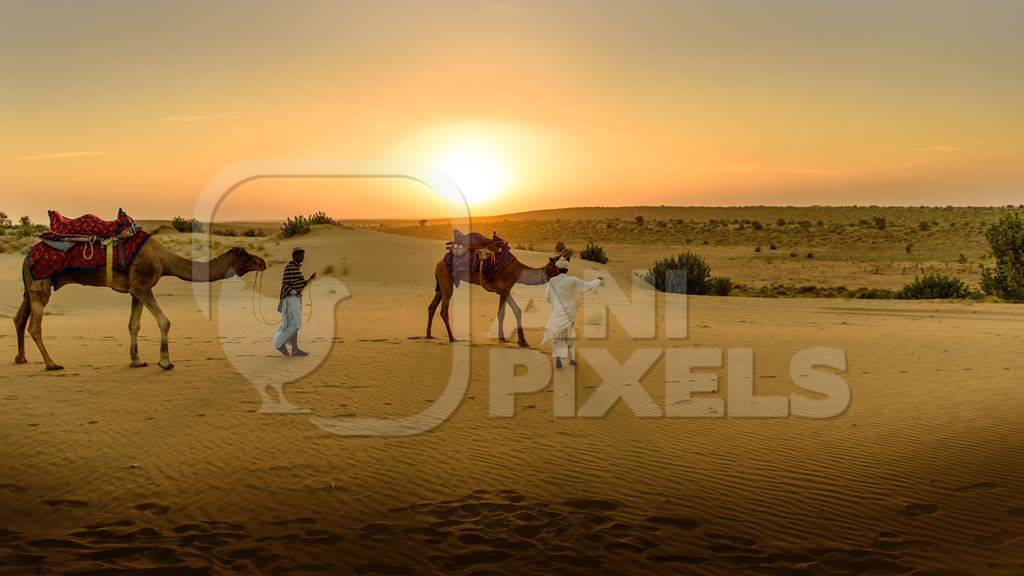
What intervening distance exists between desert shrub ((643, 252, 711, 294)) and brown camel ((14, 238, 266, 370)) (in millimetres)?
22975

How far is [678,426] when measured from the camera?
388 inches

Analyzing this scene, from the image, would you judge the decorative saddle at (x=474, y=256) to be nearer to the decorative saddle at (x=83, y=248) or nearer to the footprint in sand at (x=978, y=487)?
the decorative saddle at (x=83, y=248)

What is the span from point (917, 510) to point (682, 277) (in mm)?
27357

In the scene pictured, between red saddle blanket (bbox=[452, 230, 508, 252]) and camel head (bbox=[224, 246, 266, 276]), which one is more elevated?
red saddle blanket (bbox=[452, 230, 508, 252])

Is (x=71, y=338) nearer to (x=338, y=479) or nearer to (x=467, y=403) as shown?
(x=467, y=403)

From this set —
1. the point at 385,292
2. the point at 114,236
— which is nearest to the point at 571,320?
the point at 114,236

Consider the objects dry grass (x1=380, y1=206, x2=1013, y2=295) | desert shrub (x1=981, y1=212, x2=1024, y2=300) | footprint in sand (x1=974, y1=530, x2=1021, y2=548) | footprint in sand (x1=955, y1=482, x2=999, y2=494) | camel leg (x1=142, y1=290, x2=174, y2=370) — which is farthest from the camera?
dry grass (x1=380, y1=206, x2=1013, y2=295)

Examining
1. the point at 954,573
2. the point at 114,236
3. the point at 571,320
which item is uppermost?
the point at 114,236

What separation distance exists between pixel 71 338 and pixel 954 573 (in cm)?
1672

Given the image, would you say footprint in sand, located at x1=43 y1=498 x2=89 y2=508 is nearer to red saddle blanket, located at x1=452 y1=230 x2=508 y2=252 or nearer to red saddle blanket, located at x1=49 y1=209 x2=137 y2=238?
red saddle blanket, located at x1=49 y1=209 x2=137 y2=238

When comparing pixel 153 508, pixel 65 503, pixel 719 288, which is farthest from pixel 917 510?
pixel 719 288

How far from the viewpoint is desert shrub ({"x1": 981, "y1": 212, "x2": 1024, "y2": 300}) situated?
2770cm

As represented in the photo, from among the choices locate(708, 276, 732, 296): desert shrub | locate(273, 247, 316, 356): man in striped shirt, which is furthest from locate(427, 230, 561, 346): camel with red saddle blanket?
locate(708, 276, 732, 296): desert shrub

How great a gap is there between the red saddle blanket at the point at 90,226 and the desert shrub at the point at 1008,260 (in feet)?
93.5
